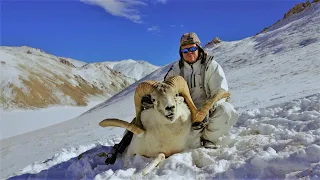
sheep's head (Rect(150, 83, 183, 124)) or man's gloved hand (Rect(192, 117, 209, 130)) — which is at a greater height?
sheep's head (Rect(150, 83, 183, 124))

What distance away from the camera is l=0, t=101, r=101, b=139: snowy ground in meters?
28.1

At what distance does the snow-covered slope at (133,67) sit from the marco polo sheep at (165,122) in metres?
160

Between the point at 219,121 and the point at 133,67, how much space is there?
173 metres

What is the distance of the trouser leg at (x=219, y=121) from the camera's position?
211 inches

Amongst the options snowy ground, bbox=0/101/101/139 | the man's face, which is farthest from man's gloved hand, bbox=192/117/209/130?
snowy ground, bbox=0/101/101/139

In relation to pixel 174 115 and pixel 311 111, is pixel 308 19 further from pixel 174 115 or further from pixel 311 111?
pixel 174 115

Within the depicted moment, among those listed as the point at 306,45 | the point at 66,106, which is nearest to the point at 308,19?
the point at 306,45

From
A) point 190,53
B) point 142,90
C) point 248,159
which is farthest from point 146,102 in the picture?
point 248,159

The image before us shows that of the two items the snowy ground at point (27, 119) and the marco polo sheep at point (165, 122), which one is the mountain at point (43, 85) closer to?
the snowy ground at point (27, 119)

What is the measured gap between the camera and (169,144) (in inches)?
209

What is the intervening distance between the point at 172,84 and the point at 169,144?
3.27ft

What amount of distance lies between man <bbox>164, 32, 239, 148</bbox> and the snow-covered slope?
159m

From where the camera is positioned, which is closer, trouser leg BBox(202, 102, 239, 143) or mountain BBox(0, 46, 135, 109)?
trouser leg BBox(202, 102, 239, 143)

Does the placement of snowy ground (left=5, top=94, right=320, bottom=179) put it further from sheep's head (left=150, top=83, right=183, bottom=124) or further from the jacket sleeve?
the jacket sleeve
